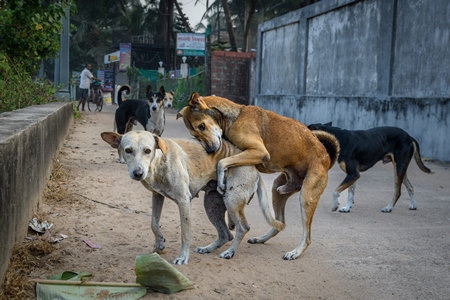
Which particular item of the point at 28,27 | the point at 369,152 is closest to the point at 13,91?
the point at 28,27

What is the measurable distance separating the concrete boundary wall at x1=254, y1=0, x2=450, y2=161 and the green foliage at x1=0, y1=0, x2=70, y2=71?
7852mm

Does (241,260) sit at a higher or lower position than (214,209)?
lower

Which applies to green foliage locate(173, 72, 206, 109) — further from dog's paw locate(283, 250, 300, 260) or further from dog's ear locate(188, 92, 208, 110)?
dog's paw locate(283, 250, 300, 260)

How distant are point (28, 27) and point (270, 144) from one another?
5.72m

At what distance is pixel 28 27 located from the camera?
934 cm

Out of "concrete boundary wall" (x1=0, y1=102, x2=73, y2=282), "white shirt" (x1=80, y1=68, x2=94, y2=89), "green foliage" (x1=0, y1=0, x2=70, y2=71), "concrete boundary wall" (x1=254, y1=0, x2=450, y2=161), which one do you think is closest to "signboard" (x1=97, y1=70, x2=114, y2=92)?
"white shirt" (x1=80, y1=68, x2=94, y2=89)

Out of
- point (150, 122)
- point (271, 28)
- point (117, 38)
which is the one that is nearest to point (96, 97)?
point (271, 28)

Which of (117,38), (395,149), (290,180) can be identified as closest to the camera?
(290,180)

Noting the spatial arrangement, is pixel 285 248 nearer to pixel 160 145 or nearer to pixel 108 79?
pixel 160 145

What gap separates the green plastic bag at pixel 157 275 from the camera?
3.96m

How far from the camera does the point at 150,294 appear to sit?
4.05 m

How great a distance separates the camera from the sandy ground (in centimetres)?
434

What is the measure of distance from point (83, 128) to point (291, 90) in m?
7.40

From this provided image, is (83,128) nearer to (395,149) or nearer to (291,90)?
(291,90)
